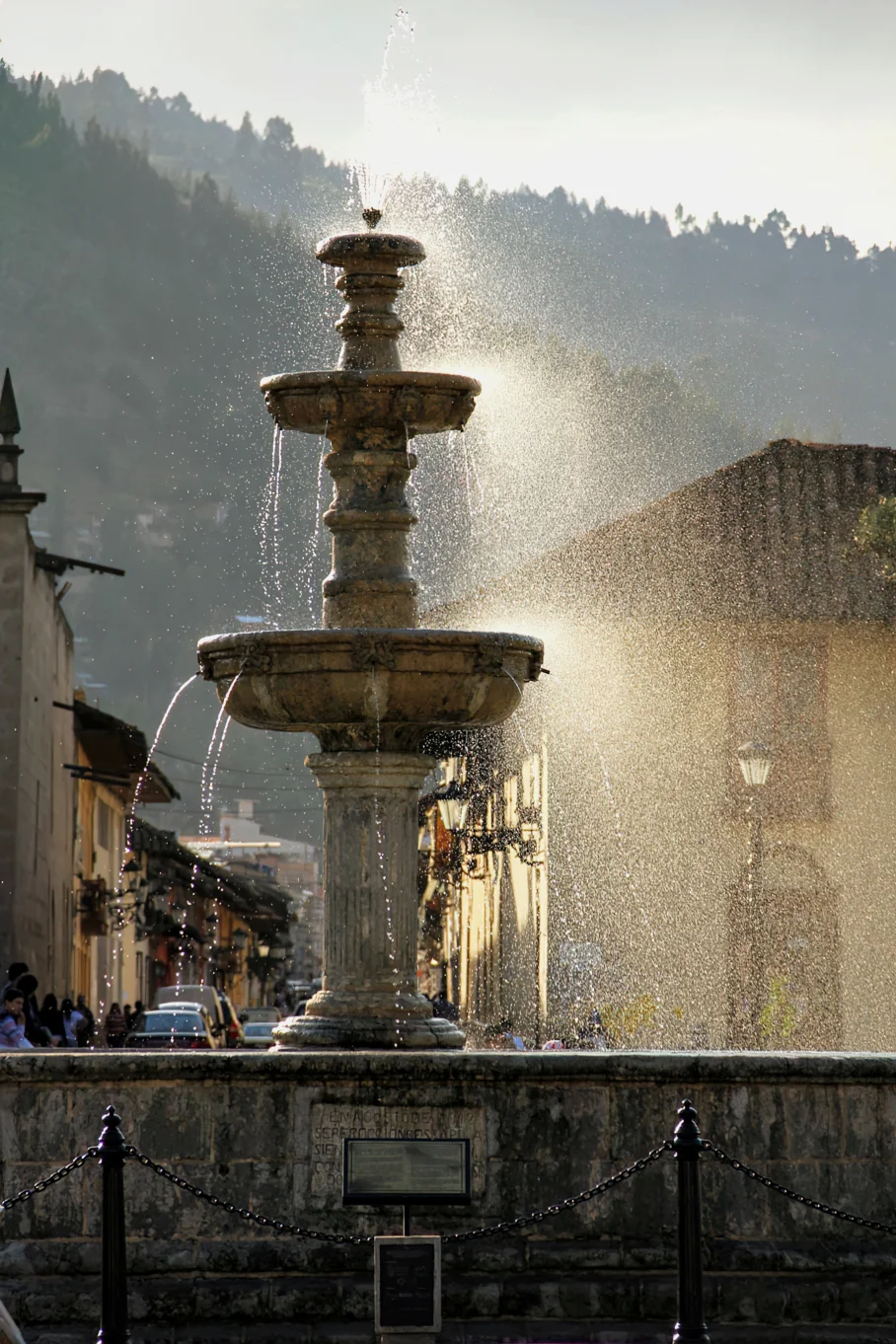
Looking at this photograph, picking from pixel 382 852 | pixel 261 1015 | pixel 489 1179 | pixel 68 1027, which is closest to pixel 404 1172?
pixel 489 1179

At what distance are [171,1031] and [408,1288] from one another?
18681 millimetres

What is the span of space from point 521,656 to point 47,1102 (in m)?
3.65

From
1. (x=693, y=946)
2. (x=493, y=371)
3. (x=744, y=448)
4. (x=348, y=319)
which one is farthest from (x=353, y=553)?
(x=744, y=448)

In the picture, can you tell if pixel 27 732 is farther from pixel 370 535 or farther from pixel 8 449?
pixel 370 535

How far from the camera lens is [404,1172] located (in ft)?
28.5

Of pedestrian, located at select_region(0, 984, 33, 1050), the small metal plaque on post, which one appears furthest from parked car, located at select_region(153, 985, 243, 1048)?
the small metal plaque on post

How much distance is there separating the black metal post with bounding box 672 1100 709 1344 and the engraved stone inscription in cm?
169

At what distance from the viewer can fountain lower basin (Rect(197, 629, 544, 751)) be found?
11469 mm

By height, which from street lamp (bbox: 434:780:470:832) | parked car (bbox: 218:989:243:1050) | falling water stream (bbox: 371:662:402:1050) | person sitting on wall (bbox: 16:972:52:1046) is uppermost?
street lamp (bbox: 434:780:470:832)

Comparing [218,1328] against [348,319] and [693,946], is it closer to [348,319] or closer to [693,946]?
[348,319]

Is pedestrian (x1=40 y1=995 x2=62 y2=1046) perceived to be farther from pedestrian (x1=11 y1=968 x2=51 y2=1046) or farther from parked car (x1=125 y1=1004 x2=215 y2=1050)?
parked car (x1=125 y1=1004 x2=215 y2=1050)

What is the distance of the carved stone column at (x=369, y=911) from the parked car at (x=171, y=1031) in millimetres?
13437

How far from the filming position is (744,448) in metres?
86.2

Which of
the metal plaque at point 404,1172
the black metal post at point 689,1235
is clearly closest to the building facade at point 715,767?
the metal plaque at point 404,1172
